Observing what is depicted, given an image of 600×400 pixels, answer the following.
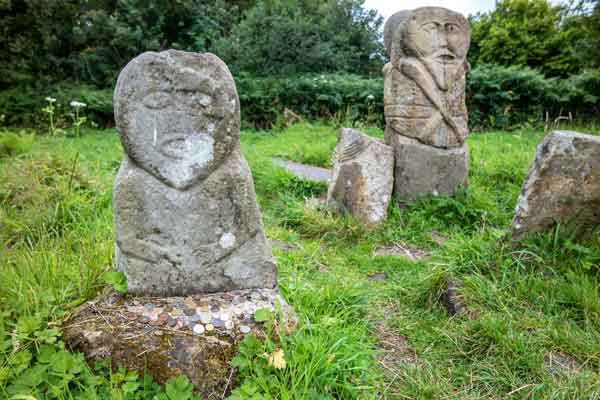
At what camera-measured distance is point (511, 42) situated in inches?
526

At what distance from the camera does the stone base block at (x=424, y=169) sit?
13.8 feet

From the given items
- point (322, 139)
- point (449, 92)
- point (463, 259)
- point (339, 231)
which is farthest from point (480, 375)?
point (322, 139)

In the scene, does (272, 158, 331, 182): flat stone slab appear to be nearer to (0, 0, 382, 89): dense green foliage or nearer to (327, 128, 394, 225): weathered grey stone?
(327, 128, 394, 225): weathered grey stone

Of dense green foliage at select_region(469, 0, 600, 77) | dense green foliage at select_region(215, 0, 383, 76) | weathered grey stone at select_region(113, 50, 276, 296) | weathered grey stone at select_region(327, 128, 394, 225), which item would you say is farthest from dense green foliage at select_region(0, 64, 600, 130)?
weathered grey stone at select_region(113, 50, 276, 296)

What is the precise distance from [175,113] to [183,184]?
0.32 metres

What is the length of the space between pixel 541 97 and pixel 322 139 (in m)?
5.08

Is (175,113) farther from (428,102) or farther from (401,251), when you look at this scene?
(428,102)

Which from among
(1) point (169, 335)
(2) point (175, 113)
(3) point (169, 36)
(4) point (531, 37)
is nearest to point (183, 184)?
(2) point (175, 113)

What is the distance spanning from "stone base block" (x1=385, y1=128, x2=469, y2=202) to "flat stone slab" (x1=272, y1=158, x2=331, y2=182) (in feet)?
3.63

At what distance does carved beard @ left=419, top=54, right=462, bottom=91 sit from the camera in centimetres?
408

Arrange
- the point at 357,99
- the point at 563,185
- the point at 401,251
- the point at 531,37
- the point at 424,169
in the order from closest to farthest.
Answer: the point at 563,185 < the point at 401,251 < the point at 424,169 < the point at 357,99 < the point at 531,37

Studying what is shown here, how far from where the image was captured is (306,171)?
5.78m

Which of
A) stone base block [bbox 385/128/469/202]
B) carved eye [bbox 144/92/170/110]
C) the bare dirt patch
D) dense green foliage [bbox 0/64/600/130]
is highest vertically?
dense green foliage [bbox 0/64/600/130]

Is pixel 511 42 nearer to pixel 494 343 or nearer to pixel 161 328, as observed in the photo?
pixel 494 343
